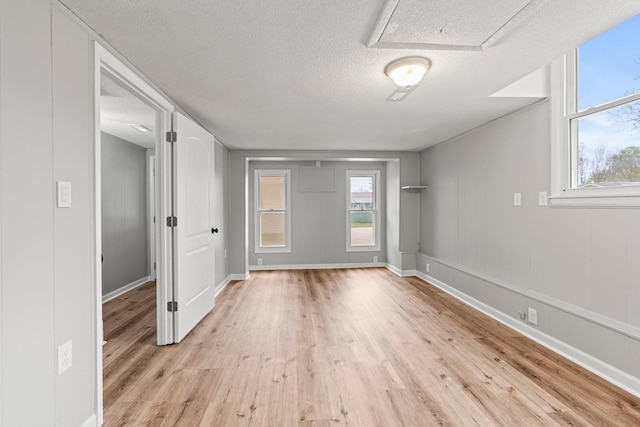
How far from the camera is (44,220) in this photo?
4.29 feet

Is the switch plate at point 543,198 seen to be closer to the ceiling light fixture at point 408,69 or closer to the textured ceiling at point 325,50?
the textured ceiling at point 325,50

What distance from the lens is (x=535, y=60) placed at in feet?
6.44

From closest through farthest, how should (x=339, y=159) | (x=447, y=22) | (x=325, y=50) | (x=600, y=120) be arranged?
(x=447, y=22) < (x=325, y=50) < (x=600, y=120) < (x=339, y=159)

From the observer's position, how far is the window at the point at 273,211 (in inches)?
227

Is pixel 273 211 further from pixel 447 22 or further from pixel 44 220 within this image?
pixel 447 22

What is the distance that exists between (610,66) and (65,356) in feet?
13.0

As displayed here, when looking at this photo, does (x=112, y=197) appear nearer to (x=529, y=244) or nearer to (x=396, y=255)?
(x=396, y=255)

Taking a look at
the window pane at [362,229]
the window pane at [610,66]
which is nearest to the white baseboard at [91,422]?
the window pane at [610,66]

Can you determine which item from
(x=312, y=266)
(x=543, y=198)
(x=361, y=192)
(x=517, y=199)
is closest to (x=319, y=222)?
(x=312, y=266)

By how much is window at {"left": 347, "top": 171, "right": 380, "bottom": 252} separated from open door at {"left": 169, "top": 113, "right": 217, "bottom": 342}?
3.17 m

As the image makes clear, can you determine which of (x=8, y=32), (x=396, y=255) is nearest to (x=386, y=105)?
(x=8, y=32)

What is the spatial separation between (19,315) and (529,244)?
369cm

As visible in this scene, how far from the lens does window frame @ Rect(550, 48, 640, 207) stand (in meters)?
2.38

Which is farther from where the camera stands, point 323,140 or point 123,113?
point 323,140
